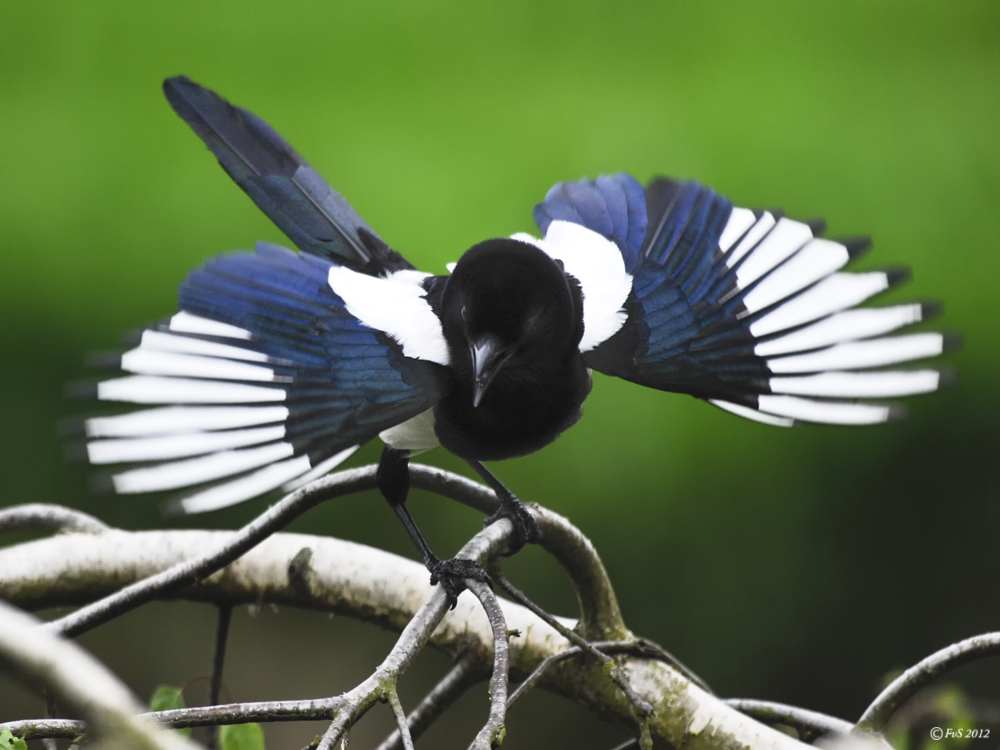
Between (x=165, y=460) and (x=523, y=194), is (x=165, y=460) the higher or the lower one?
the lower one

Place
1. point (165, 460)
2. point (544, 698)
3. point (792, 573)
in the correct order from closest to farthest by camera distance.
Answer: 1. point (165, 460)
2. point (792, 573)
3. point (544, 698)

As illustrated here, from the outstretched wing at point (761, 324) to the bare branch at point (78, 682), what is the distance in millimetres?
531

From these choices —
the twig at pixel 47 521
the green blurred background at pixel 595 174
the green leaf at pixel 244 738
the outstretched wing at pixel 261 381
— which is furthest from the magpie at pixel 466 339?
the green blurred background at pixel 595 174

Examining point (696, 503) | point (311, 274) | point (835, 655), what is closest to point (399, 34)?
point (696, 503)

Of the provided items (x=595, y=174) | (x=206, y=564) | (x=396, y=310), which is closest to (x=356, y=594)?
(x=206, y=564)

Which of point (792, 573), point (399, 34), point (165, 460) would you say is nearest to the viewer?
point (165, 460)

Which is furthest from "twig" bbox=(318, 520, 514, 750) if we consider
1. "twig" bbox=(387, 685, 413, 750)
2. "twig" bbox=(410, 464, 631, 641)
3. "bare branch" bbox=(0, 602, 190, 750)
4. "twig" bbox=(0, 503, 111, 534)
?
"twig" bbox=(0, 503, 111, 534)

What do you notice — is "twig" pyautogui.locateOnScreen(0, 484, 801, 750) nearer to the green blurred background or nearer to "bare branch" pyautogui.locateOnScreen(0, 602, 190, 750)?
the green blurred background

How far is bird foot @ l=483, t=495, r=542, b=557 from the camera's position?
752mm

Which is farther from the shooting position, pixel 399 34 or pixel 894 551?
pixel 399 34

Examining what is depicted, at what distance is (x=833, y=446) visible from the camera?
1.20 m

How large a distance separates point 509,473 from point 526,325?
0.58 meters

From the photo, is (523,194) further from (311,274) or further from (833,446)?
(311,274)

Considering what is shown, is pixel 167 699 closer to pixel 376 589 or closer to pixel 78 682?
pixel 376 589
